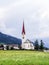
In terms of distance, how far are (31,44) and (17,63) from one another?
15816 cm

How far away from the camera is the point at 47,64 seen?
31.6m

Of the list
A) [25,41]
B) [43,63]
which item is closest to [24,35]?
[25,41]

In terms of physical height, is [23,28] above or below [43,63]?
above

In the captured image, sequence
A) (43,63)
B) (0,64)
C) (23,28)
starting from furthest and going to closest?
(23,28)
(43,63)
(0,64)

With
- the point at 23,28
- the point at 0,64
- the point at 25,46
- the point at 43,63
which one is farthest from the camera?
the point at 23,28

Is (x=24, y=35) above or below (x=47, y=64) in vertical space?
above

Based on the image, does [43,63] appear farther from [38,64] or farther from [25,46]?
[25,46]

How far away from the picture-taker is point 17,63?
103 ft

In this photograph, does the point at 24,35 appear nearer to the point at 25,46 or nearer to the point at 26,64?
the point at 25,46

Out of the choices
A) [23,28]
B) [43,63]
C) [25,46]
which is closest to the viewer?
[43,63]

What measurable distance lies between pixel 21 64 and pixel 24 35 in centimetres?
14948

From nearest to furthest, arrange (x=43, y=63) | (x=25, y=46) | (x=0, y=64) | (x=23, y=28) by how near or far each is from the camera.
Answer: (x=0, y=64), (x=43, y=63), (x=25, y=46), (x=23, y=28)

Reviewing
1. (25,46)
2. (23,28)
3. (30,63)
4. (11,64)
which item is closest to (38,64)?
(30,63)

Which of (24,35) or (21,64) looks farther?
(24,35)
